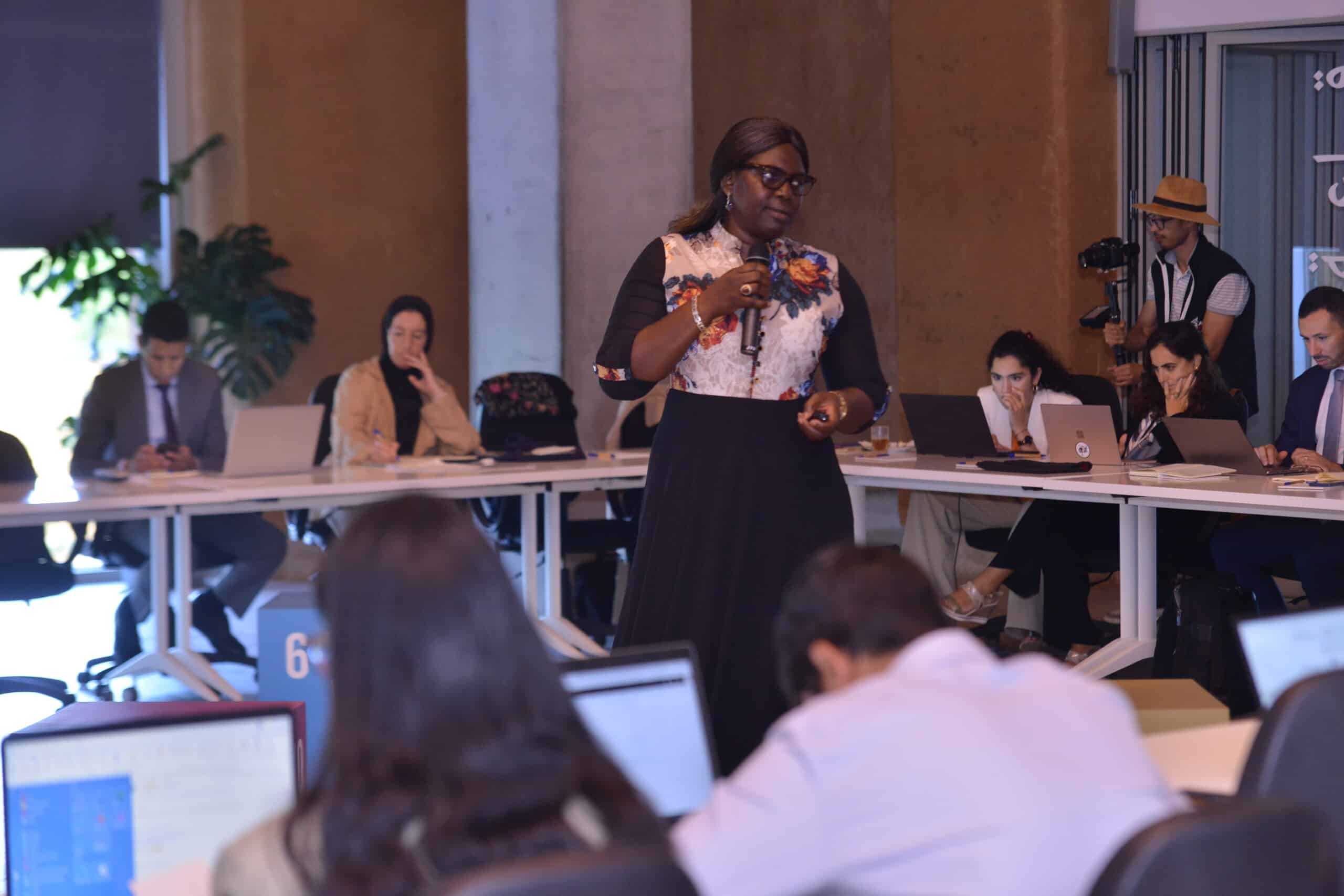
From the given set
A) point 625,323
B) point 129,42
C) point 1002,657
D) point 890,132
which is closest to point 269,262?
point 129,42

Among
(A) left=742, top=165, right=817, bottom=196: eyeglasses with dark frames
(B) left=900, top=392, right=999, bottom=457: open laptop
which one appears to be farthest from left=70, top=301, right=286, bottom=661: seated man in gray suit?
(A) left=742, top=165, right=817, bottom=196: eyeglasses with dark frames

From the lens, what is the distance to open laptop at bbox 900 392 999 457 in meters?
5.38

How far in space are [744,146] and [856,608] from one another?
4.96ft

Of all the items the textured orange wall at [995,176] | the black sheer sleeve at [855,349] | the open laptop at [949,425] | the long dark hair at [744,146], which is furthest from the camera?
the textured orange wall at [995,176]

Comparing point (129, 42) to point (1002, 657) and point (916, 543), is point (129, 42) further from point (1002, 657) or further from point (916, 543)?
point (1002, 657)

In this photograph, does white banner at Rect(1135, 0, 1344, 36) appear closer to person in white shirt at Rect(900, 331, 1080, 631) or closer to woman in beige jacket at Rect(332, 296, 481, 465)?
person in white shirt at Rect(900, 331, 1080, 631)

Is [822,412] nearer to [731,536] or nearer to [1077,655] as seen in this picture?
[731,536]

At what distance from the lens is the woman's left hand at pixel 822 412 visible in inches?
108

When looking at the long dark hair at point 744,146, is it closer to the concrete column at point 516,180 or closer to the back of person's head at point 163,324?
the back of person's head at point 163,324

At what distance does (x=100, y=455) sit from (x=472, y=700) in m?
4.55

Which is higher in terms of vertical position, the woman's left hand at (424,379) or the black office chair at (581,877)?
the woman's left hand at (424,379)

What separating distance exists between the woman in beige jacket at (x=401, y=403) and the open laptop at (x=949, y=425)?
1.74m

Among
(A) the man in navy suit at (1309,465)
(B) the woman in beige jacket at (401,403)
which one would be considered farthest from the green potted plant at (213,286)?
(A) the man in navy suit at (1309,465)

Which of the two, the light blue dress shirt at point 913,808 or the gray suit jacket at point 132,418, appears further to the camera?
the gray suit jacket at point 132,418
